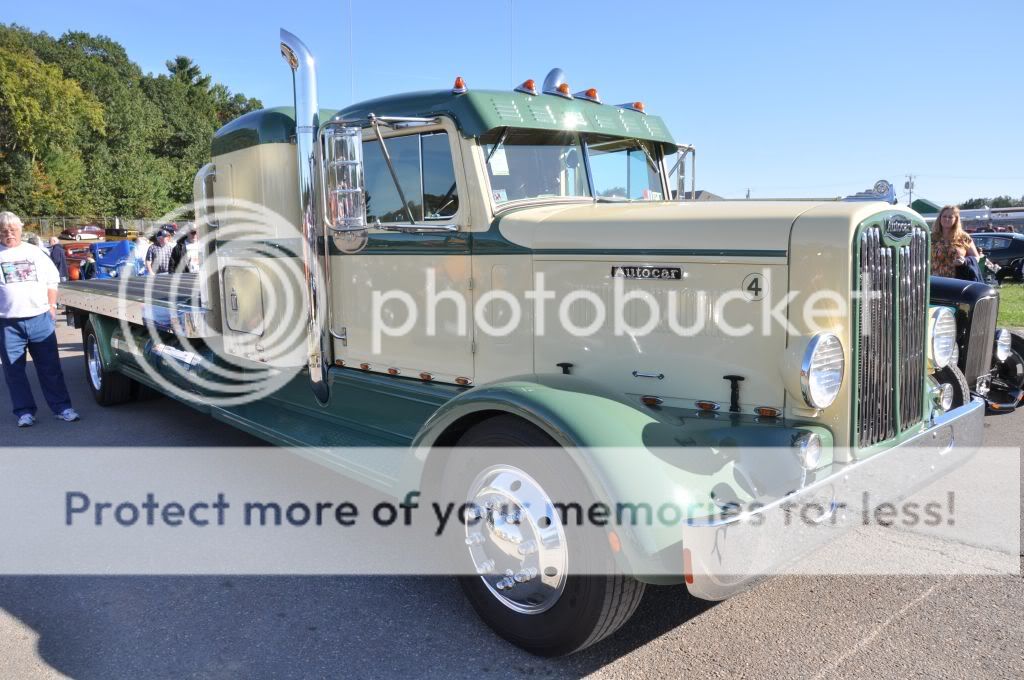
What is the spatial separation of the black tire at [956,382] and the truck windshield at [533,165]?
2075 mm

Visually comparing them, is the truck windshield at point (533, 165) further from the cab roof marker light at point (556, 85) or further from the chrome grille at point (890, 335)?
the chrome grille at point (890, 335)

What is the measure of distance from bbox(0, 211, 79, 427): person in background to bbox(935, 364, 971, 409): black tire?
657 cm

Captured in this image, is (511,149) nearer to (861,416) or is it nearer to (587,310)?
(587,310)

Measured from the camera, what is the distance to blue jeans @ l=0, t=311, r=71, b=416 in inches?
251

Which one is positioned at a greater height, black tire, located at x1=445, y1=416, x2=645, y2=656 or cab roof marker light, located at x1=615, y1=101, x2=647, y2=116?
cab roof marker light, located at x1=615, y1=101, x2=647, y2=116

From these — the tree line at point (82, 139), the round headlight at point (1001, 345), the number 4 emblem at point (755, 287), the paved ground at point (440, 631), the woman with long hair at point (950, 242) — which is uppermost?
the tree line at point (82, 139)

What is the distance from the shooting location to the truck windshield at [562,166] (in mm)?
3732

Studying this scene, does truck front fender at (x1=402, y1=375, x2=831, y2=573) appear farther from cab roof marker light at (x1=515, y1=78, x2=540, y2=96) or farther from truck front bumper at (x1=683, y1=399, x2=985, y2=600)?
cab roof marker light at (x1=515, y1=78, x2=540, y2=96)

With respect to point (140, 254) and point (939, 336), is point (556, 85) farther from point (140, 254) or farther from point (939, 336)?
point (140, 254)

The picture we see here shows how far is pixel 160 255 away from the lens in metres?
11.8

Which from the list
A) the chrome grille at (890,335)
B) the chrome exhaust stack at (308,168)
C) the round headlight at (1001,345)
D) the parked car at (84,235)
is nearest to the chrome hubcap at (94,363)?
the chrome exhaust stack at (308,168)

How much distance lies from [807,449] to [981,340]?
258 centimetres

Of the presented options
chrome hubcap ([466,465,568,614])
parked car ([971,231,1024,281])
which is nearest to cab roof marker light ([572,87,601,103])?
chrome hubcap ([466,465,568,614])

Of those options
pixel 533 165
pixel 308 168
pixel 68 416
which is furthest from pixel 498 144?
pixel 68 416
